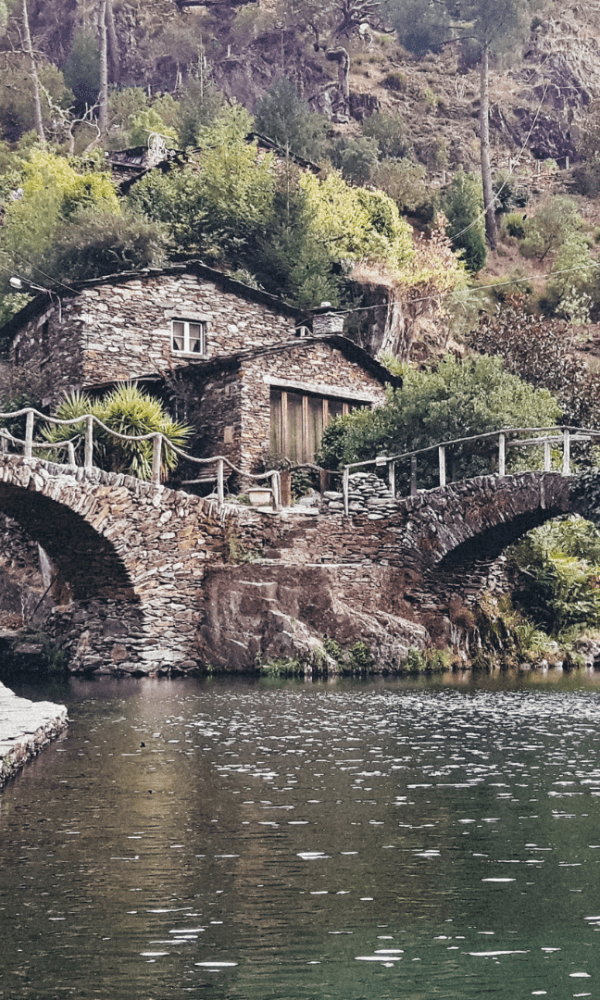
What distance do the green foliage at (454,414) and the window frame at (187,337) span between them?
20.2 ft

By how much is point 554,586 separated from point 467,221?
94.4 feet

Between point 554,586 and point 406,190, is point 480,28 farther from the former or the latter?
point 554,586

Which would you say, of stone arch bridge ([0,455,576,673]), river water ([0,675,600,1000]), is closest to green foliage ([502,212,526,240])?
stone arch bridge ([0,455,576,673])

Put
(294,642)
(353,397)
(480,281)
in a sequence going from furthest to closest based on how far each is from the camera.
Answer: (480,281), (353,397), (294,642)

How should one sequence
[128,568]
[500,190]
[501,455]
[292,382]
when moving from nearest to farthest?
[128,568], [501,455], [292,382], [500,190]

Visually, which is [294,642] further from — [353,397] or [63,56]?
[63,56]

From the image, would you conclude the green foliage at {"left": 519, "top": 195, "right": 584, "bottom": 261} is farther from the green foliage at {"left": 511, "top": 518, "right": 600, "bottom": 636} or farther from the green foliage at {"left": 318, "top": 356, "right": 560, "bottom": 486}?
the green foliage at {"left": 511, "top": 518, "right": 600, "bottom": 636}

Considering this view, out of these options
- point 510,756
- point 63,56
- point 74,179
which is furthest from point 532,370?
point 63,56

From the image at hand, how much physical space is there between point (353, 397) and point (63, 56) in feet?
175

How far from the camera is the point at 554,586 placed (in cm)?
2561

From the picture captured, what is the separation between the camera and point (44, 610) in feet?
76.6

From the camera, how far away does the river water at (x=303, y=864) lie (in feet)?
15.8

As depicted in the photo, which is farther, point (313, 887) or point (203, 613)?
point (203, 613)

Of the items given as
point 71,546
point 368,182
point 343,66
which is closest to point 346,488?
point 71,546
